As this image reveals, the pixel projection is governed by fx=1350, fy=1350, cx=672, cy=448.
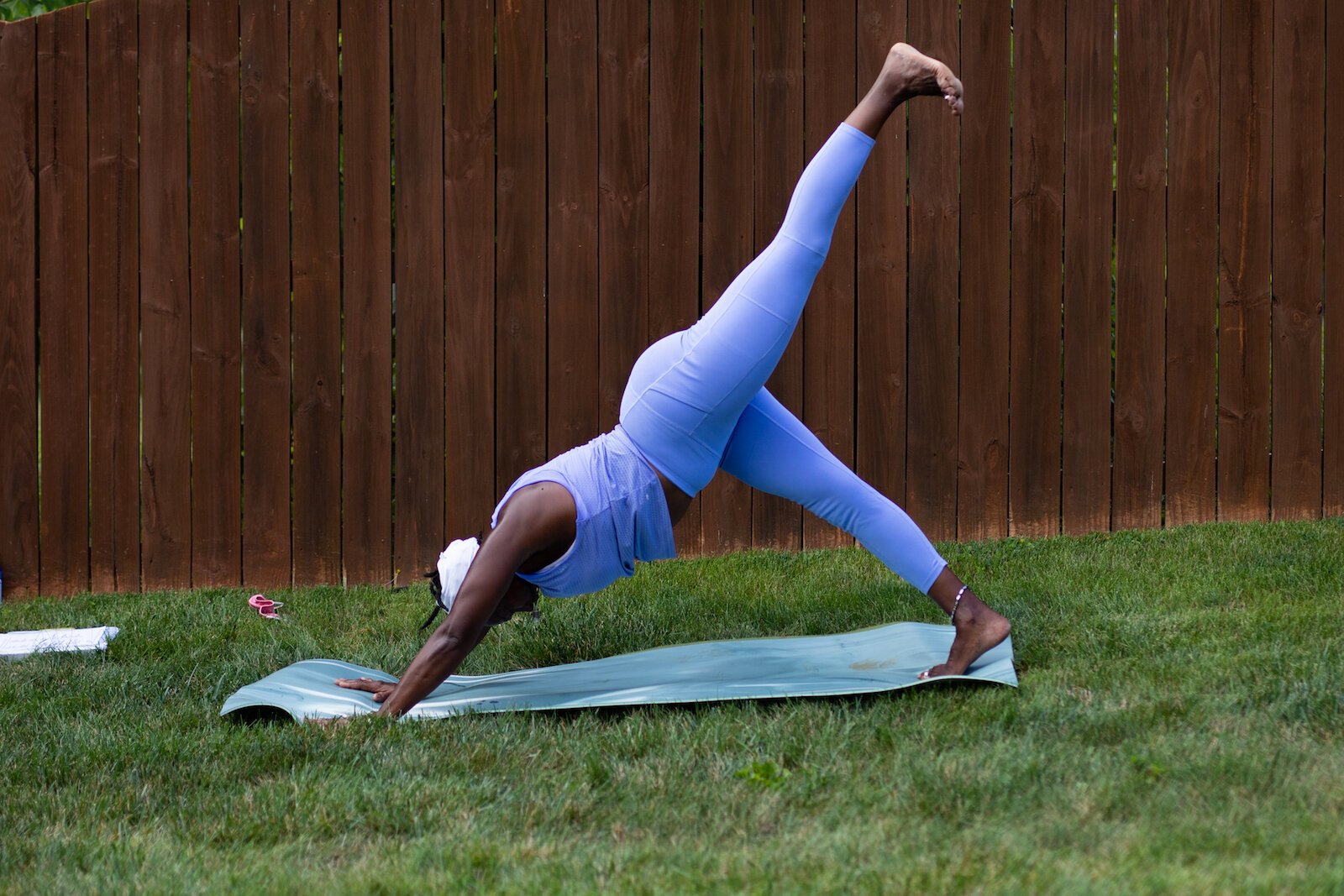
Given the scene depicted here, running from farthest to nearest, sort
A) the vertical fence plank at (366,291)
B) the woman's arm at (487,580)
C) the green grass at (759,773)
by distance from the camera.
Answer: the vertical fence plank at (366,291) → the woman's arm at (487,580) → the green grass at (759,773)

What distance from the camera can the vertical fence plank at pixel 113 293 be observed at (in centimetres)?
524

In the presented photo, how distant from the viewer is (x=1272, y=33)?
533 cm

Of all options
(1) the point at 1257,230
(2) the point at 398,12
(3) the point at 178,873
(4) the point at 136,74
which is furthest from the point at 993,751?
(4) the point at 136,74

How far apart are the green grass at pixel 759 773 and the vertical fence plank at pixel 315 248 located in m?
1.00

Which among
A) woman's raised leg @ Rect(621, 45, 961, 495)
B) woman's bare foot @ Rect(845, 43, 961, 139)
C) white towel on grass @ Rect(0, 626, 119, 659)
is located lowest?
white towel on grass @ Rect(0, 626, 119, 659)

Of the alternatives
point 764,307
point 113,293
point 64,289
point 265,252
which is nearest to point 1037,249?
point 764,307

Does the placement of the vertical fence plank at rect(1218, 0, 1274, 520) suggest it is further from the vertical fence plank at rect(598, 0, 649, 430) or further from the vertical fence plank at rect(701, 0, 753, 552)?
the vertical fence plank at rect(598, 0, 649, 430)

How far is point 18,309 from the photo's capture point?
17.4ft

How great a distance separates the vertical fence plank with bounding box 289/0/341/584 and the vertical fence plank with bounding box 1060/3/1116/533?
8.18 feet

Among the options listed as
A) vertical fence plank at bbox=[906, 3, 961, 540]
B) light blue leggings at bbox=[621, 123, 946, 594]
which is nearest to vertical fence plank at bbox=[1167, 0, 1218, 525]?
vertical fence plank at bbox=[906, 3, 961, 540]

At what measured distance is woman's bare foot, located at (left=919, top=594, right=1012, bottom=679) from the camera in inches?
137

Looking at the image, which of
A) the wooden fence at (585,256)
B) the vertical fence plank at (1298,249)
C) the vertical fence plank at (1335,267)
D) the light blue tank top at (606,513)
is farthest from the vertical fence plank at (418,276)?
the vertical fence plank at (1335,267)

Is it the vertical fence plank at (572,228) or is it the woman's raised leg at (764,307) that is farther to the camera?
the vertical fence plank at (572,228)

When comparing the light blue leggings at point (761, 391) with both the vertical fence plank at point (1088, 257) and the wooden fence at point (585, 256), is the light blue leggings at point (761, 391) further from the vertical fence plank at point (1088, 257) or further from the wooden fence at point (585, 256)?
the vertical fence plank at point (1088, 257)
